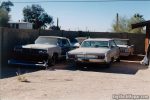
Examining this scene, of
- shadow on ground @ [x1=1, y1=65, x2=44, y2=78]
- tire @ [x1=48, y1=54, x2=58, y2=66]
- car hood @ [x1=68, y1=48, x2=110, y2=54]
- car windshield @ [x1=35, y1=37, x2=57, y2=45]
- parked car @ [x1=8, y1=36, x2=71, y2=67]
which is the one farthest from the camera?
car windshield @ [x1=35, y1=37, x2=57, y2=45]

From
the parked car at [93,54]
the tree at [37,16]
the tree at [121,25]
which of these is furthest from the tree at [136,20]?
the parked car at [93,54]

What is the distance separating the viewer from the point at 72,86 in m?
10.5

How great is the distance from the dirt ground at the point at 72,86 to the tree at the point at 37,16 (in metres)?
56.8

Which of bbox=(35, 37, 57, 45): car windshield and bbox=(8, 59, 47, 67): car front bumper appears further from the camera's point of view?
bbox=(35, 37, 57, 45): car windshield

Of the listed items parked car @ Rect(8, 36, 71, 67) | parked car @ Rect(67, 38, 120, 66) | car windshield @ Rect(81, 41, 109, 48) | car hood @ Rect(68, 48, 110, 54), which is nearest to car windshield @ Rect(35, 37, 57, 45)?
parked car @ Rect(8, 36, 71, 67)

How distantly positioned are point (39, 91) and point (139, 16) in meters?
58.9

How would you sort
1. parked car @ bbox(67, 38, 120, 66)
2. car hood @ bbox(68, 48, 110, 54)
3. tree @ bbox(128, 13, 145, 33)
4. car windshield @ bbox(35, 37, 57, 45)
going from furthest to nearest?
1. tree @ bbox(128, 13, 145, 33)
2. car windshield @ bbox(35, 37, 57, 45)
3. car hood @ bbox(68, 48, 110, 54)
4. parked car @ bbox(67, 38, 120, 66)

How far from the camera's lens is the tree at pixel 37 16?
228 feet

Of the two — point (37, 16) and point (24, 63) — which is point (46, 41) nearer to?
point (24, 63)

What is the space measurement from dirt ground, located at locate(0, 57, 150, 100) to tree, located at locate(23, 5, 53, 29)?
56818 mm

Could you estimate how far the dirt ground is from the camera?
893 centimetres

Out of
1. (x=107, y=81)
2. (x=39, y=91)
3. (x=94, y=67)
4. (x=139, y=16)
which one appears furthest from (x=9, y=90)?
(x=139, y=16)

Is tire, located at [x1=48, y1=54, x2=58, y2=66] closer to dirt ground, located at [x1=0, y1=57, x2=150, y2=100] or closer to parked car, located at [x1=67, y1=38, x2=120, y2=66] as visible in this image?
parked car, located at [x1=67, y1=38, x2=120, y2=66]

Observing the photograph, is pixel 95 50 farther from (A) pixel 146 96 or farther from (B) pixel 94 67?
(A) pixel 146 96
